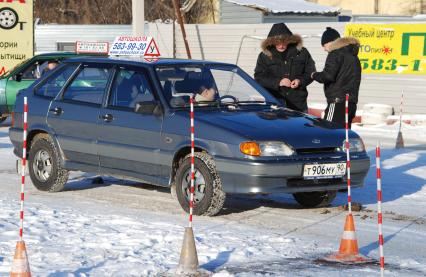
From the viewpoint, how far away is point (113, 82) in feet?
35.1

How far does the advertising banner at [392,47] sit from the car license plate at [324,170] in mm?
15117

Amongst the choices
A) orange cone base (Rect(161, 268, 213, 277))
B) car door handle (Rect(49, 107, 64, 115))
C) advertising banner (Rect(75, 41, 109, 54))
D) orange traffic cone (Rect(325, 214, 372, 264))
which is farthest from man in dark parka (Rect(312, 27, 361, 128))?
advertising banner (Rect(75, 41, 109, 54))

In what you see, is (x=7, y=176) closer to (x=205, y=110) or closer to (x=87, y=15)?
(x=205, y=110)

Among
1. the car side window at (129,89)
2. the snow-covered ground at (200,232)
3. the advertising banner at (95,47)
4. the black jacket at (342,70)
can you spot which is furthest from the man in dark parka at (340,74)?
the advertising banner at (95,47)

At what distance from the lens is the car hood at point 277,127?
948 cm

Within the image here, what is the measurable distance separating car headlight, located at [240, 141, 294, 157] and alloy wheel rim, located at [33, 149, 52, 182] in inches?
112

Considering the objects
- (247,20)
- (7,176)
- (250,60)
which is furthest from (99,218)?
(247,20)

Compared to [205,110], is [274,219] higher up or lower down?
lower down

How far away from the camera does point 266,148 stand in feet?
30.7

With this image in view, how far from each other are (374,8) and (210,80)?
3559 cm

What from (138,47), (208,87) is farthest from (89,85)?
(138,47)

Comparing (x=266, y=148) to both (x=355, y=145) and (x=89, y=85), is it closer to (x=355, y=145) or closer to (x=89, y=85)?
(x=355, y=145)

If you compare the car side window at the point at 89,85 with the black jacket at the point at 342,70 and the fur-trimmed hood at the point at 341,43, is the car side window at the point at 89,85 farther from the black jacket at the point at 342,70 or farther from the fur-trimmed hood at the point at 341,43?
the fur-trimmed hood at the point at 341,43

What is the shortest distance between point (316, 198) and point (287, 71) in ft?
7.96
